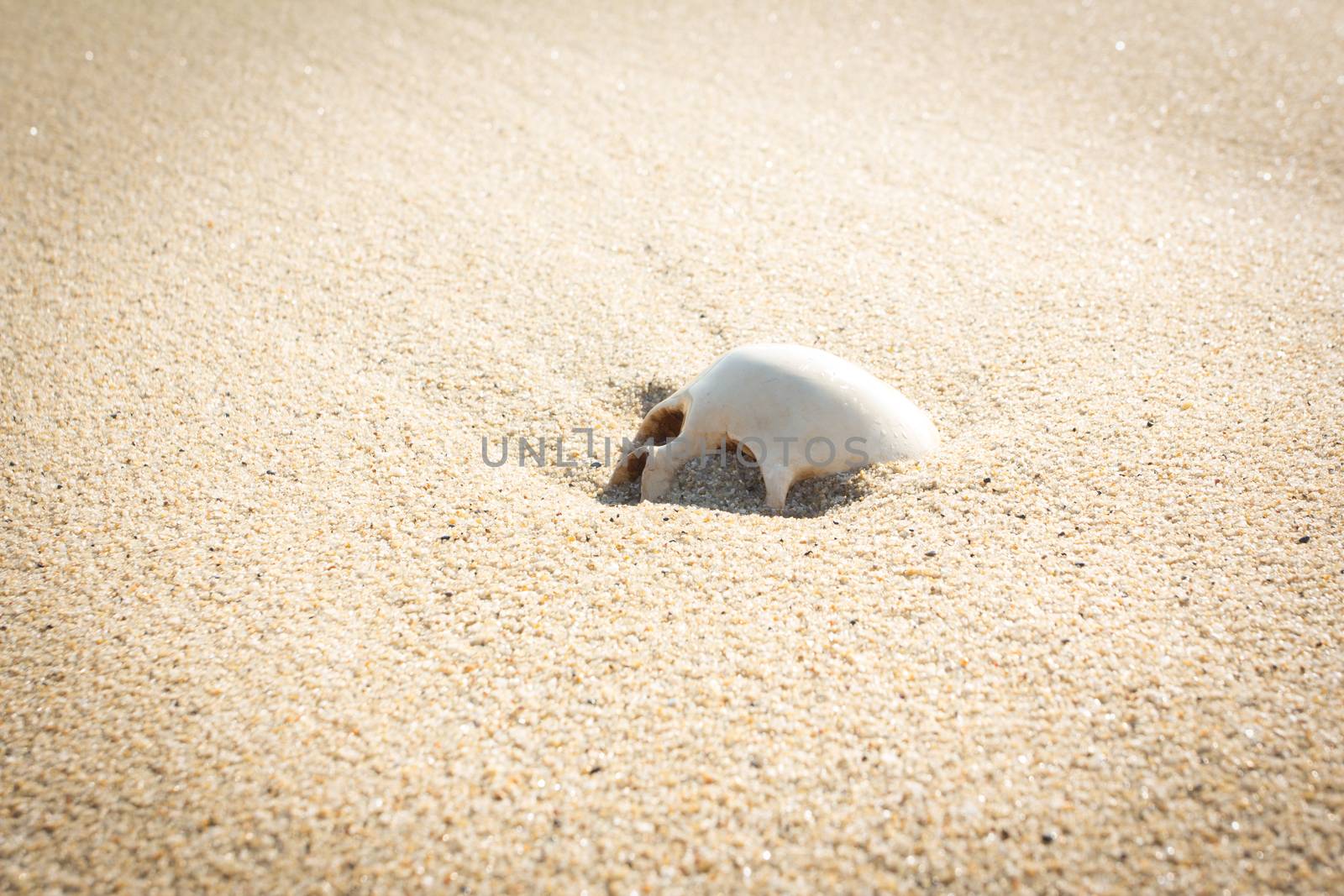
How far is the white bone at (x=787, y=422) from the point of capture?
241 centimetres

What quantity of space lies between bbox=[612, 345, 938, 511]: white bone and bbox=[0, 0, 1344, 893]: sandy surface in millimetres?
106

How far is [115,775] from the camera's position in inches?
69.5

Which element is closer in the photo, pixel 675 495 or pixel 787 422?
pixel 787 422

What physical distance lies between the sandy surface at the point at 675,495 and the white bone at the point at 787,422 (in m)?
0.11

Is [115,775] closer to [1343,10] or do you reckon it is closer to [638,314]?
[638,314]

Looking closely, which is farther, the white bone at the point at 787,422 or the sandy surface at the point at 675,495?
the white bone at the point at 787,422

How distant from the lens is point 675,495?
253cm

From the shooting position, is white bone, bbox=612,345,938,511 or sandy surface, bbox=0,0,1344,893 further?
white bone, bbox=612,345,938,511

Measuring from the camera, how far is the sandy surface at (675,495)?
1662mm

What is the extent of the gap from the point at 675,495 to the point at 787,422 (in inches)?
15.6

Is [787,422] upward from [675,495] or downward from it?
upward

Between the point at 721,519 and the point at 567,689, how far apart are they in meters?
0.68

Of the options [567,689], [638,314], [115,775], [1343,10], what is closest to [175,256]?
[638,314]

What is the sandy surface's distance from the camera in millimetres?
1662
